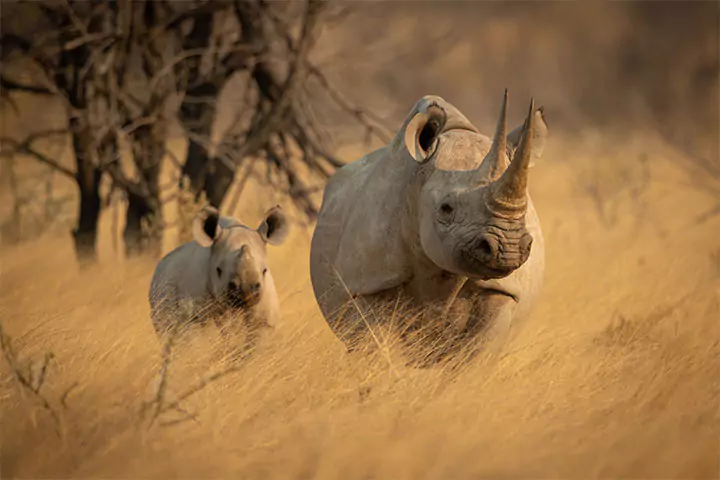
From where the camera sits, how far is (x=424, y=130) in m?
5.32

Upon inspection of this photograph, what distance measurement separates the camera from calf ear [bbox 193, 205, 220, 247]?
632 cm

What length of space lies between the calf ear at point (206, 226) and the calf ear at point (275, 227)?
32 cm

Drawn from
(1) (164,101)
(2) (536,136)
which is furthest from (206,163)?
(2) (536,136)

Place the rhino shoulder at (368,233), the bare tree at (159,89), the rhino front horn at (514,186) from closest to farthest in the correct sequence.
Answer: the rhino front horn at (514,186) → the rhino shoulder at (368,233) → the bare tree at (159,89)

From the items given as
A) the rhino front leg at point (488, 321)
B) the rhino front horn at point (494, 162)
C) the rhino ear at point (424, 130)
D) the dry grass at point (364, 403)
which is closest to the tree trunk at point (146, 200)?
the dry grass at point (364, 403)

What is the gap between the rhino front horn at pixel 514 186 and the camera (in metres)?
4.47

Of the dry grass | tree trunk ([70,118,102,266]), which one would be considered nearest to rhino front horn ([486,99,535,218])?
the dry grass

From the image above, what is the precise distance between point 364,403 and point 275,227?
7.66 ft

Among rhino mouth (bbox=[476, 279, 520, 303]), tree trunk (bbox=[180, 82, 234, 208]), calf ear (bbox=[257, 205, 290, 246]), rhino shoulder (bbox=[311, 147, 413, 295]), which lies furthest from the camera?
tree trunk (bbox=[180, 82, 234, 208])

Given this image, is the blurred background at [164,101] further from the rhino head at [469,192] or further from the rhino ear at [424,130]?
the rhino head at [469,192]

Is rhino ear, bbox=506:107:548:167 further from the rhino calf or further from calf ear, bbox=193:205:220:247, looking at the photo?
calf ear, bbox=193:205:220:247

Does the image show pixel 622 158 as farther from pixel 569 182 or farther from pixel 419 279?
pixel 419 279

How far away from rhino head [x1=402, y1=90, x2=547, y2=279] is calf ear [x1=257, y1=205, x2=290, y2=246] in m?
1.58

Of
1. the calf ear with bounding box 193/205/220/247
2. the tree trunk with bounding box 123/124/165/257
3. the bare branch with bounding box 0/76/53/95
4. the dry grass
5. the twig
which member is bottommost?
the dry grass
